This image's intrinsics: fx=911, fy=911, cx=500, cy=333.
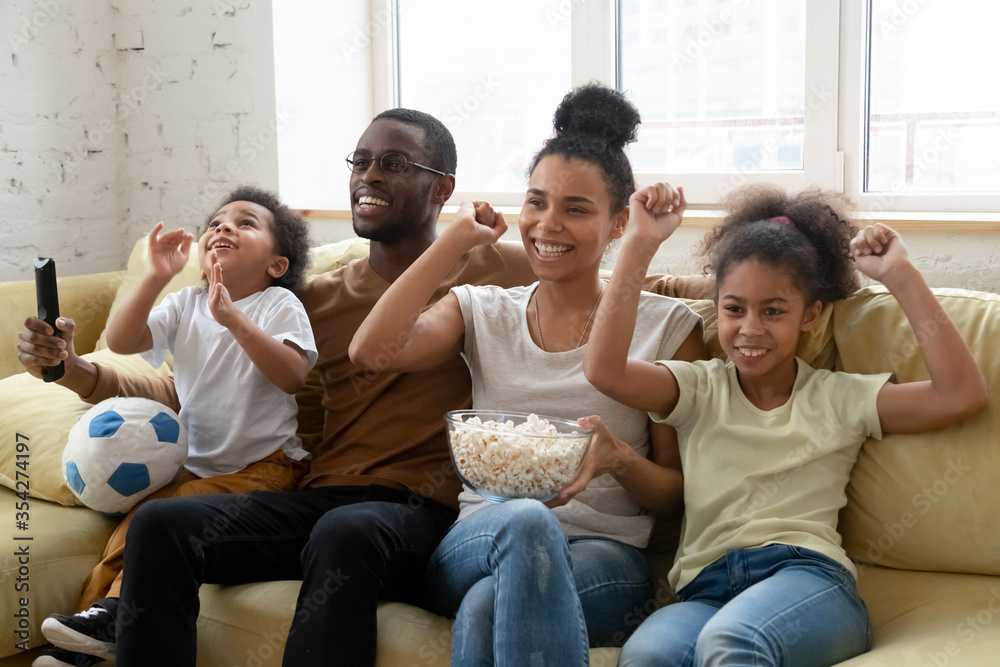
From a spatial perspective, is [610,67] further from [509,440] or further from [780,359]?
[509,440]

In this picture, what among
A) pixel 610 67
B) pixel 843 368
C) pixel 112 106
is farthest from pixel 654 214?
pixel 112 106

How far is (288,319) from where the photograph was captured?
1724 mm

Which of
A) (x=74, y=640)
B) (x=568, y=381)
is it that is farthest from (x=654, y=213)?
(x=74, y=640)

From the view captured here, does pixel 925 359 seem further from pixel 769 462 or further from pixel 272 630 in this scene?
pixel 272 630

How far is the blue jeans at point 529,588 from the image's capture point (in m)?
1.18

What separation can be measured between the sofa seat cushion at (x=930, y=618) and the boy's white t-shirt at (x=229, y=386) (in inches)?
41.6

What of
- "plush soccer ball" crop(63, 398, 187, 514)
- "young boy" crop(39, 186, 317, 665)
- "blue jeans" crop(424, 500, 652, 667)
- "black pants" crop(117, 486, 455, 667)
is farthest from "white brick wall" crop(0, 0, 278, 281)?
"blue jeans" crop(424, 500, 652, 667)

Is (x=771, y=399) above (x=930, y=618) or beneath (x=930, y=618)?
above

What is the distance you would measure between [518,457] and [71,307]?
1625mm

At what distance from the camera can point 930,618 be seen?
4.34 feet

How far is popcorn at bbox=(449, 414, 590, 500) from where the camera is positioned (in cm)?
129

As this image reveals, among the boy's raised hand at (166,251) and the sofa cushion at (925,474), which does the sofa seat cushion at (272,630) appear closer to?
the sofa cushion at (925,474)

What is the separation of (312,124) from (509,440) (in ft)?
6.53

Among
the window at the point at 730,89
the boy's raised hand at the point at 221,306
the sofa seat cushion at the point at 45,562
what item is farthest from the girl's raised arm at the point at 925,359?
the sofa seat cushion at the point at 45,562
